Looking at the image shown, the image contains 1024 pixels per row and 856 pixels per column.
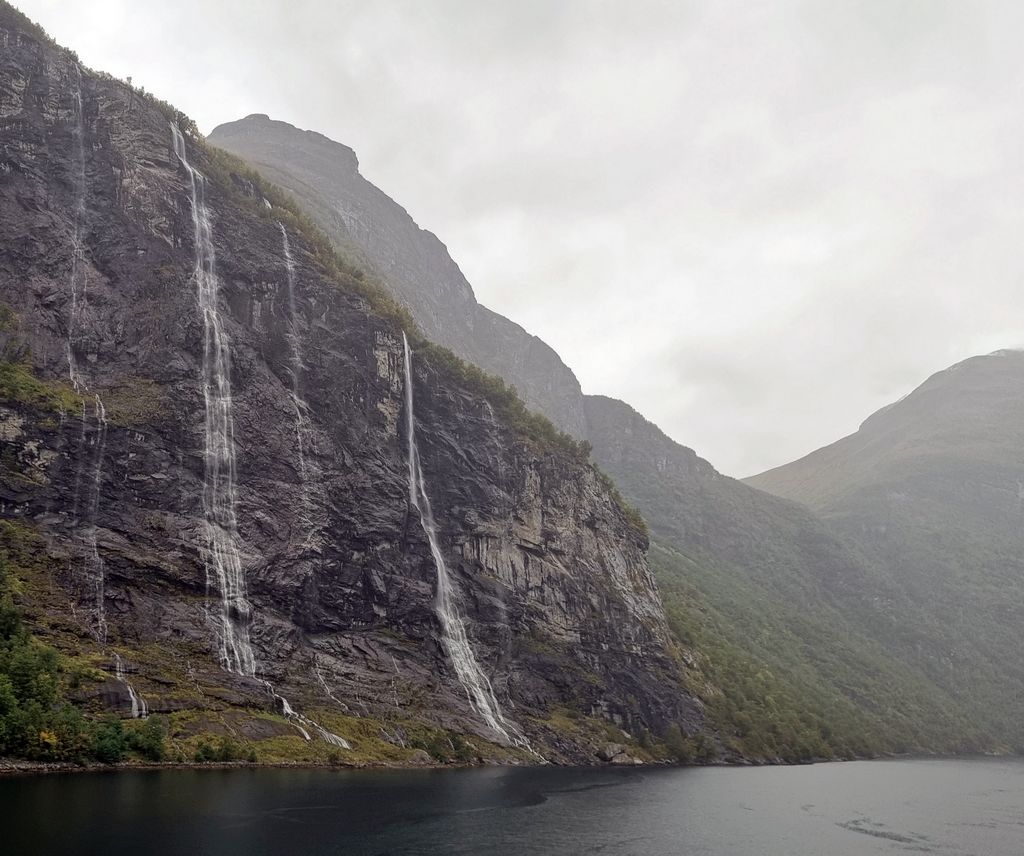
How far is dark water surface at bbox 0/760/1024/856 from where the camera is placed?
33.5m

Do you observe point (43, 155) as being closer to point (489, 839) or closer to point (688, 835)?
point (489, 839)

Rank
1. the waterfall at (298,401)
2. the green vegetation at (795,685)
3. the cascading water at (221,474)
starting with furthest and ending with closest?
the green vegetation at (795,685), the waterfall at (298,401), the cascading water at (221,474)

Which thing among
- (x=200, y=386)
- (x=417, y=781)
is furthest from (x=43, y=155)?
(x=417, y=781)

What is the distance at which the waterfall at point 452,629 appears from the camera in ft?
274

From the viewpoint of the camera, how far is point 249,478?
262 ft

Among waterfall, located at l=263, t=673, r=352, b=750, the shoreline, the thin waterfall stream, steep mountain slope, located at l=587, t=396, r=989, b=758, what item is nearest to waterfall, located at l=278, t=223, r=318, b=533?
the thin waterfall stream

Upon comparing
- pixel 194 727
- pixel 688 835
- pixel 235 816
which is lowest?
pixel 688 835

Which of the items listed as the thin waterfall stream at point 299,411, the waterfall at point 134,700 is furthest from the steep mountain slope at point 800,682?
the waterfall at point 134,700

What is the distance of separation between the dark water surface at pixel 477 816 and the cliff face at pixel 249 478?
13.0 metres

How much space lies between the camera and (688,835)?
45531mm

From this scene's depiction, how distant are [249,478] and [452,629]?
28888mm

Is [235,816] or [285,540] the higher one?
[285,540]

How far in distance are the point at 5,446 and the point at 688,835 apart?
61.6 meters

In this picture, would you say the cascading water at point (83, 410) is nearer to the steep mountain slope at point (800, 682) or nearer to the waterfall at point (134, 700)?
the waterfall at point (134, 700)
